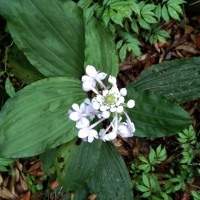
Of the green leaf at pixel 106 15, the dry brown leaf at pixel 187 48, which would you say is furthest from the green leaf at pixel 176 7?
the dry brown leaf at pixel 187 48

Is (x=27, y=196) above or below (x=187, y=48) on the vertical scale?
above

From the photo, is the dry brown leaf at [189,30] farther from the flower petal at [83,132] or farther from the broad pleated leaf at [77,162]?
the flower petal at [83,132]

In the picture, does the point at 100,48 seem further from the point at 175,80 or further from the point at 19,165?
the point at 19,165

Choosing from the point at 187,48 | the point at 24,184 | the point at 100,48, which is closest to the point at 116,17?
the point at 100,48

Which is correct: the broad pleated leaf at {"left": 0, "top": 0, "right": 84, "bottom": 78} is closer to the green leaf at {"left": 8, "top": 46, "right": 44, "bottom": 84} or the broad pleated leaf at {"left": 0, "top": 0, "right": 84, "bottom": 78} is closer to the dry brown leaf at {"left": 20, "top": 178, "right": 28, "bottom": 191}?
the green leaf at {"left": 8, "top": 46, "right": 44, "bottom": 84}

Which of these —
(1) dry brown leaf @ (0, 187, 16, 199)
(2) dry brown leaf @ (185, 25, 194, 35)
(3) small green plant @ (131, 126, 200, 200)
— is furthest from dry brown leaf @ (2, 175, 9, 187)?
(2) dry brown leaf @ (185, 25, 194, 35)

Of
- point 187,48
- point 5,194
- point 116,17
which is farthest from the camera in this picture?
point 187,48
